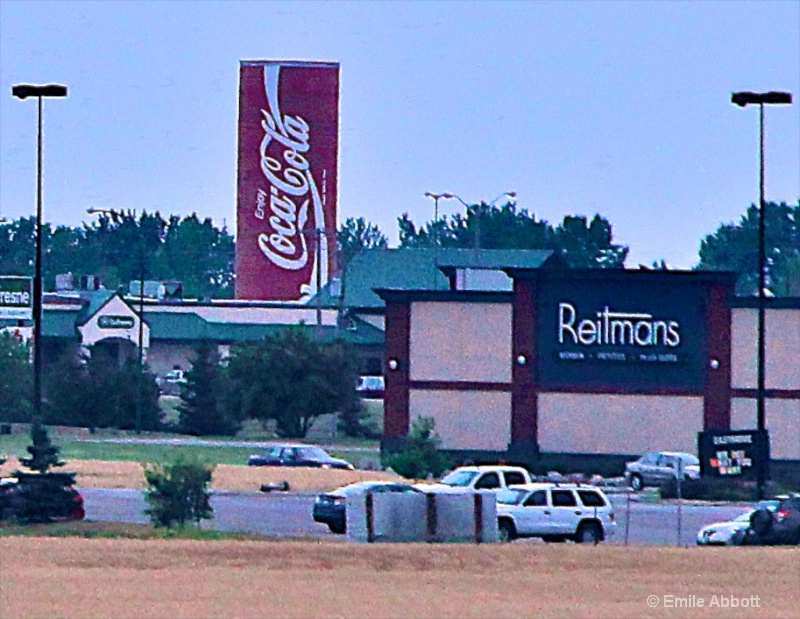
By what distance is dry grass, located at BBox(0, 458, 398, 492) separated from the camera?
5816cm

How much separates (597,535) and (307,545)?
27.7 ft

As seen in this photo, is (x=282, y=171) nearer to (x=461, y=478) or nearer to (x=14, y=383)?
(x=14, y=383)

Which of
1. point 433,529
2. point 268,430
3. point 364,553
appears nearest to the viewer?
point 364,553

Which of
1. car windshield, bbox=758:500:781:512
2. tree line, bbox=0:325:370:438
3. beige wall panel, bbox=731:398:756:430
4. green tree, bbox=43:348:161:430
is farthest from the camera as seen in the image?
green tree, bbox=43:348:161:430

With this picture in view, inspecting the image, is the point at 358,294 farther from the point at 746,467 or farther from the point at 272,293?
the point at 746,467

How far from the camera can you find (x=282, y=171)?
116 metres

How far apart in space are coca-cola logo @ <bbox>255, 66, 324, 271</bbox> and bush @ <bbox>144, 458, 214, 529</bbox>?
72934 millimetres

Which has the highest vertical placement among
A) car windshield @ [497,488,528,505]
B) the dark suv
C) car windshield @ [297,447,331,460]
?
car windshield @ [297,447,331,460]

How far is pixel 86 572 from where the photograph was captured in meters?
31.2

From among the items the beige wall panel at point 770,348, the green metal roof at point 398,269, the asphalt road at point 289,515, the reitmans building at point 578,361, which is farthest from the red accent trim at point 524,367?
the green metal roof at point 398,269

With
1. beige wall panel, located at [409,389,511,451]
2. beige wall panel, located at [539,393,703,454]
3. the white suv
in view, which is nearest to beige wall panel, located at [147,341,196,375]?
beige wall panel, located at [409,389,511,451]

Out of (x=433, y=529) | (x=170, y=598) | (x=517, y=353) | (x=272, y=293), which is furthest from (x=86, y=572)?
(x=272, y=293)

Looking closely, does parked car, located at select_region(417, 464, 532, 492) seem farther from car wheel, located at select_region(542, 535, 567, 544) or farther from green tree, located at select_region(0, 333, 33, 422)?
green tree, located at select_region(0, 333, 33, 422)

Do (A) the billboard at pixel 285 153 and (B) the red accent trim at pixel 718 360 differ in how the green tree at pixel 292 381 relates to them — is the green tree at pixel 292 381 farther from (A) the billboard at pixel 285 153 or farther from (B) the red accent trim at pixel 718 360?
(B) the red accent trim at pixel 718 360
